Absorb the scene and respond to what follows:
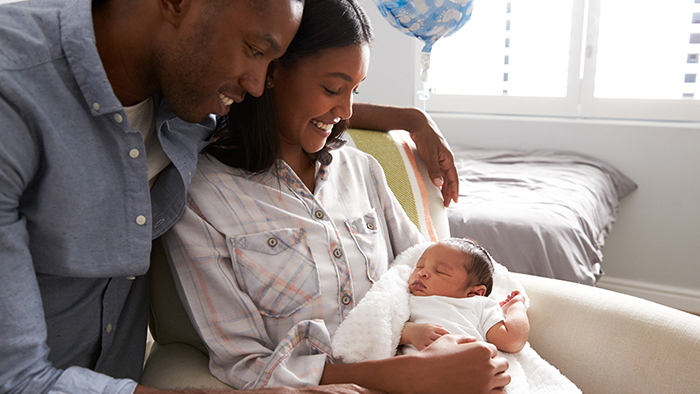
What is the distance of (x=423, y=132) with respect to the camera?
1.60 m

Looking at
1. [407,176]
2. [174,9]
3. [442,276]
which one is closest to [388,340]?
[442,276]

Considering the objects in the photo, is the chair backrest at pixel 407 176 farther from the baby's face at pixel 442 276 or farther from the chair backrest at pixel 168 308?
the chair backrest at pixel 168 308

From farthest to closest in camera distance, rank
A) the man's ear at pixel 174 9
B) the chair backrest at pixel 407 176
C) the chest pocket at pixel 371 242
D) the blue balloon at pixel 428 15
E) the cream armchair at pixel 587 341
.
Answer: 1. the blue balloon at pixel 428 15
2. the chair backrest at pixel 407 176
3. the chest pocket at pixel 371 242
4. the cream armchair at pixel 587 341
5. the man's ear at pixel 174 9

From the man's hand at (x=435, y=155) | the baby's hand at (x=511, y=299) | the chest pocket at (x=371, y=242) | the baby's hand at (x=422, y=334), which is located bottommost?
the baby's hand at (x=511, y=299)

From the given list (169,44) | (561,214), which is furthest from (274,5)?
(561,214)

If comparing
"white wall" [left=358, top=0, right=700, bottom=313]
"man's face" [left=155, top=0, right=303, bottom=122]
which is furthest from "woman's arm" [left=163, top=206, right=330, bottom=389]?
"white wall" [left=358, top=0, right=700, bottom=313]

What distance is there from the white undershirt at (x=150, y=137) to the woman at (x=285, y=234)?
0.09 metres

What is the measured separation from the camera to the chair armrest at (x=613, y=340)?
44.4 inches

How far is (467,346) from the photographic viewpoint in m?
1.04

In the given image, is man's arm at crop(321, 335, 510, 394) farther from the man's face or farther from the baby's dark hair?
the man's face

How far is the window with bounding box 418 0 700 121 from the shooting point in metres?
3.15

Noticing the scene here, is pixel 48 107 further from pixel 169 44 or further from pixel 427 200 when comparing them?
pixel 427 200

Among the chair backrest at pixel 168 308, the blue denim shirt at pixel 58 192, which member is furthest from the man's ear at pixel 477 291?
the blue denim shirt at pixel 58 192

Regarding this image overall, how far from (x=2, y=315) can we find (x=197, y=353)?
1.52 ft
